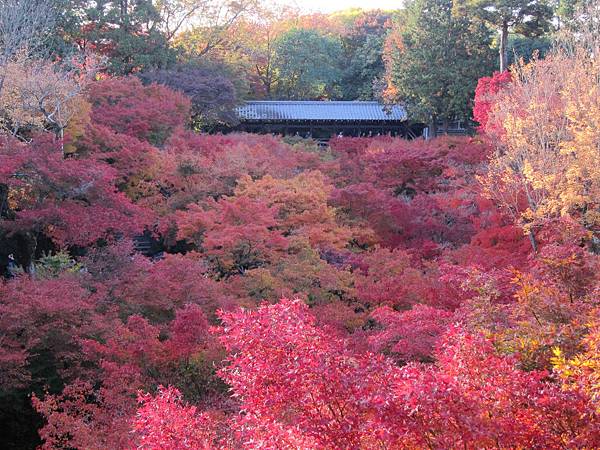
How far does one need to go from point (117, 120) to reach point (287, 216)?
23.3 ft

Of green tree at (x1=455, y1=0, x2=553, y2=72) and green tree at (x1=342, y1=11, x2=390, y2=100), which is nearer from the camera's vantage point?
green tree at (x1=455, y1=0, x2=553, y2=72)

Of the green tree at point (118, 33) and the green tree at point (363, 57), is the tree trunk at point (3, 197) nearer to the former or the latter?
the green tree at point (118, 33)

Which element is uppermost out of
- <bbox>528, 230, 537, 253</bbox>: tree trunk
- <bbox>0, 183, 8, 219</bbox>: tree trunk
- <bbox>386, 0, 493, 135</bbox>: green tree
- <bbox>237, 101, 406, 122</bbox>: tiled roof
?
<bbox>386, 0, 493, 135</bbox>: green tree

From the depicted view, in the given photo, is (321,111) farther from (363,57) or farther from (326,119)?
(363,57)

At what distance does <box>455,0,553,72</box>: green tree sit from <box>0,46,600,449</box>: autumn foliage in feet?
15.1

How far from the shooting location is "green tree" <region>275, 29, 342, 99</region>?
108 ft

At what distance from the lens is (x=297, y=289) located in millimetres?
11992

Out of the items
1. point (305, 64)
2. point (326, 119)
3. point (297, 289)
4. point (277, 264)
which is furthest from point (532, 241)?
point (305, 64)

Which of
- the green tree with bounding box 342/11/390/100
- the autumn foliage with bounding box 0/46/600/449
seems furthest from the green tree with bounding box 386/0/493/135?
the autumn foliage with bounding box 0/46/600/449

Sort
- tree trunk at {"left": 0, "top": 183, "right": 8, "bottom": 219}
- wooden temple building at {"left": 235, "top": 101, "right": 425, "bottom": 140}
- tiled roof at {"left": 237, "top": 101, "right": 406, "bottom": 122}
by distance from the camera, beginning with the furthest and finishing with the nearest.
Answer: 1. wooden temple building at {"left": 235, "top": 101, "right": 425, "bottom": 140}
2. tiled roof at {"left": 237, "top": 101, "right": 406, "bottom": 122}
3. tree trunk at {"left": 0, "top": 183, "right": 8, "bottom": 219}

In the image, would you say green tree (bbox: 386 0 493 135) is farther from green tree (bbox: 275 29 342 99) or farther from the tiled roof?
green tree (bbox: 275 29 342 99)

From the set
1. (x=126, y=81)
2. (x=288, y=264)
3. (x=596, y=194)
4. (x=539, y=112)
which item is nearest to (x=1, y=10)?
(x=126, y=81)

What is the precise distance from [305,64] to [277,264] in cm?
2214

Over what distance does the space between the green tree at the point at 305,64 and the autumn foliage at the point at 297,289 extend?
12.7 m
